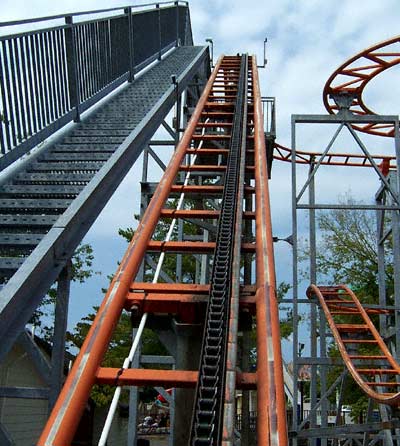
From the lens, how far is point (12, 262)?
14.8ft

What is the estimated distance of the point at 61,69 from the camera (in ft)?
23.9

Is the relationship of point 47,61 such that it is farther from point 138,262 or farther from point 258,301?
point 258,301

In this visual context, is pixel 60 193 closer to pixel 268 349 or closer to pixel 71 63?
pixel 71 63

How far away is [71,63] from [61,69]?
0.25 meters

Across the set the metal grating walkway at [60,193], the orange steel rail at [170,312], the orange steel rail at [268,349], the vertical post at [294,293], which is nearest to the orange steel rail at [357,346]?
the vertical post at [294,293]

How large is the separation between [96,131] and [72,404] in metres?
5.33

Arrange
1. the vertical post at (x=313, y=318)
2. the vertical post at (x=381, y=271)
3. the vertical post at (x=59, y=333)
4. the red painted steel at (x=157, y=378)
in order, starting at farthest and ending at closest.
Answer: the vertical post at (x=381, y=271) < the vertical post at (x=313, y=318) < the vertical post at (x=59, y=333) < the red painted steel at (x=157, y=378)

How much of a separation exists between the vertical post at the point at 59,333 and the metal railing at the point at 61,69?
4.86 feet

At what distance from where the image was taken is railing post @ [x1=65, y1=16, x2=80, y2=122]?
7379mm

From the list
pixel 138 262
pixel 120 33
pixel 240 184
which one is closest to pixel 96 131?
pixel 240 184

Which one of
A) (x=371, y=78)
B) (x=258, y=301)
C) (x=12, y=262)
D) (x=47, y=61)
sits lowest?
(x=258, y=301)

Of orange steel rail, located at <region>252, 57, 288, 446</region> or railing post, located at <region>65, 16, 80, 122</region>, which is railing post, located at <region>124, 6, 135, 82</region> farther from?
orange steel rail, located at <region>252, 57, 288, 446</region>

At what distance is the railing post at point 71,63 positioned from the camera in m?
7.38

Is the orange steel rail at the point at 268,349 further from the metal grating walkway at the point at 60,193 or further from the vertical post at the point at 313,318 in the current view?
the vertical post at the point at 313,318
